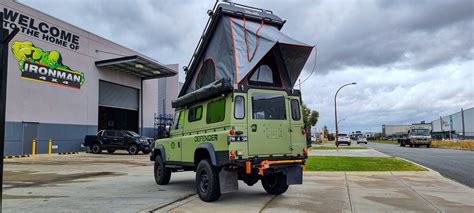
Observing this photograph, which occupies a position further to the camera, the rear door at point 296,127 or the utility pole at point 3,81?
the rear door at point 296,127

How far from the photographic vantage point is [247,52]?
8055 mm

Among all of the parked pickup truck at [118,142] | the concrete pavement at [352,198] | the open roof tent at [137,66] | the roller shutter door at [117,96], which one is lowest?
the concrete pavement at [352,198]

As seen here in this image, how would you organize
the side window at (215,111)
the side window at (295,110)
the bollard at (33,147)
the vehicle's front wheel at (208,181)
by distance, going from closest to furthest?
the vehicle's front wheel at (208,181)
the side window at (215,111)
the side window at (295,110)
the bollard at (33,147)

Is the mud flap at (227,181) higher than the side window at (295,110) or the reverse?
the reverse

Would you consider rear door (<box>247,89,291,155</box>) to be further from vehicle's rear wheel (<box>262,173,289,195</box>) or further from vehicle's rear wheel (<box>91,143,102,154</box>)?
vehicle's rear wheel (<box>91,143,102,154</box>)

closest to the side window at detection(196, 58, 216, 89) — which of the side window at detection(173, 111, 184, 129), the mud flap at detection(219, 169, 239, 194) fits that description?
the side window at detection(173, 111, 184, 129)

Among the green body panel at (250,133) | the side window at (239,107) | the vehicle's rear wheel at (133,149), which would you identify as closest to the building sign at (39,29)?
the vehicle's rear wheel at (133,149)

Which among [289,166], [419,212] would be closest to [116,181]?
[289,166]

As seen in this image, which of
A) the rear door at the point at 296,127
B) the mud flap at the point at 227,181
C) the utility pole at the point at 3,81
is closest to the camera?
the utility pole at the point at 3,81

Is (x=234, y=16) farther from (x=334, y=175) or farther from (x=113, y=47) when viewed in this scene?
(x=113, y=47)

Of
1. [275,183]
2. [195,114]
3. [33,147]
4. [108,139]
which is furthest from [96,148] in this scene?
[275,183]

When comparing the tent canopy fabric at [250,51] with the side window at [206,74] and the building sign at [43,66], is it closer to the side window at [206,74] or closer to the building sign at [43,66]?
the side window at [206,74]

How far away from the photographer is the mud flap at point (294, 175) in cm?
789

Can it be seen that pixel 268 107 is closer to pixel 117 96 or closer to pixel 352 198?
pixel 352 198
